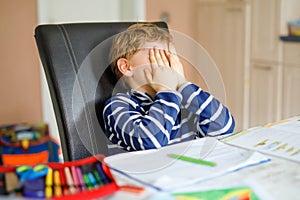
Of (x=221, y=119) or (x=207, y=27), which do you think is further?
(x=207, y=27)

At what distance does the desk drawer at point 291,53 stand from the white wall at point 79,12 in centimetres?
106

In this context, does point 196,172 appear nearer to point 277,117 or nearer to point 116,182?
point 116,182

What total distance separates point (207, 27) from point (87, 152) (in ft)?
7.87

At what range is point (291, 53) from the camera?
2943 mm

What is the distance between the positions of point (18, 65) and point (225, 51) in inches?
57.7

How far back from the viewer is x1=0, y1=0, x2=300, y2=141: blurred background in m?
3.01

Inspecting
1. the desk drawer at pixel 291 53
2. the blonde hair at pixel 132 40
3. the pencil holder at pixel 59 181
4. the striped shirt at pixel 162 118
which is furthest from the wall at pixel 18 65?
the pencil holder at pixel 59 181

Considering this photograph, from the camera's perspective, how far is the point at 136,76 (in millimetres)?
1424

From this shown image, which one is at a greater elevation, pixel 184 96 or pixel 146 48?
pixel 146 48

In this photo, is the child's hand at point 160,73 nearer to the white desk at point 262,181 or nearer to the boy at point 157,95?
the boy at point 157,95

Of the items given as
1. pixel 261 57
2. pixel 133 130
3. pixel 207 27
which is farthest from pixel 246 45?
pixel 133 130

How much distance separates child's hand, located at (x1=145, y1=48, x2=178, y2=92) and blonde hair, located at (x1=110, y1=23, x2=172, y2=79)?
45mm

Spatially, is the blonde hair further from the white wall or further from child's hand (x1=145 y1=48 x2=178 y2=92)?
the white wall

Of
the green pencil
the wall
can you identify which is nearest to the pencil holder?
the green pencil
